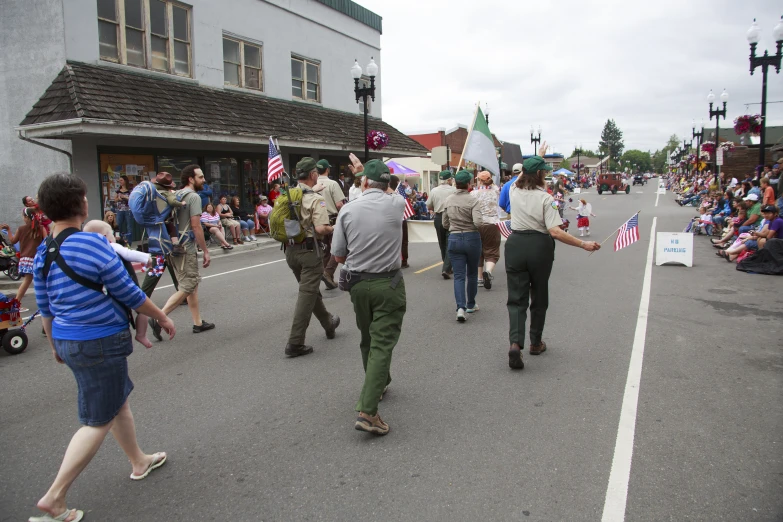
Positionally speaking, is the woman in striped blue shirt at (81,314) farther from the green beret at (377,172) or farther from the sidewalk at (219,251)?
the sidewalk at (219,251)

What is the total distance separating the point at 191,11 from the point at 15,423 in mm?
15801

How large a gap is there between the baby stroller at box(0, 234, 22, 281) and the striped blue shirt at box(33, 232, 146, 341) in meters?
10.2

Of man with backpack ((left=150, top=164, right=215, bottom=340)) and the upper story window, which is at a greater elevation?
the upper story window

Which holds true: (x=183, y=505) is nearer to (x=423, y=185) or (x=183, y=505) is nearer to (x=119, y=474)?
(x=119, y=474)

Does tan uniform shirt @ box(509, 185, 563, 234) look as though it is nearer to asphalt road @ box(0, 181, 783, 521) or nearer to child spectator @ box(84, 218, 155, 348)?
asphalt road @ box(0, 181, 783, 521)

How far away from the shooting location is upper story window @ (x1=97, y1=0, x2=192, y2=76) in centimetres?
1482

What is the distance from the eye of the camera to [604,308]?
8.15 m

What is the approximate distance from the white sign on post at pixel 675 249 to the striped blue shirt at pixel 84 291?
11515 mm

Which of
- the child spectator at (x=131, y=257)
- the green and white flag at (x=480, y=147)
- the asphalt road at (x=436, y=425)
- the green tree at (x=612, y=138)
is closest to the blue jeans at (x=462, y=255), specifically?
the asphalt road at (x=436, y=425)

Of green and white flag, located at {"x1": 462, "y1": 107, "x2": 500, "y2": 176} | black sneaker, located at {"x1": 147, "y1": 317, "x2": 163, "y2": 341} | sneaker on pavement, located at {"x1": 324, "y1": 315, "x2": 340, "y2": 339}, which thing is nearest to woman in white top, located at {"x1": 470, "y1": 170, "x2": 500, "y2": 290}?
green and white flag, located at {"x1": 462, "y1": 107, "x2": 500, "y2": 176}

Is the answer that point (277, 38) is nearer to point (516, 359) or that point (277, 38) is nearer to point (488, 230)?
point (488, 230)

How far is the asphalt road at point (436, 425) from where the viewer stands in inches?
132

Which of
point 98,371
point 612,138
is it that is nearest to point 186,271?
point 98,371

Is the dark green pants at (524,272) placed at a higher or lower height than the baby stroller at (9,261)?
higher
